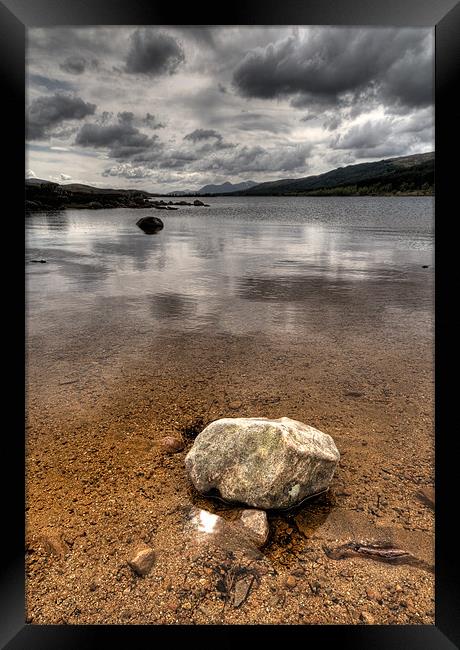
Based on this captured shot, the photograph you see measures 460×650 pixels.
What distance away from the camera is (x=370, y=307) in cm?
861

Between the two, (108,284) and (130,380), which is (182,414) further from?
(108,284)

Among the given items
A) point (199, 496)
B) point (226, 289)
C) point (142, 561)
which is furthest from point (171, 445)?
point (226, 289)

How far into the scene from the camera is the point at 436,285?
1905 millimetres

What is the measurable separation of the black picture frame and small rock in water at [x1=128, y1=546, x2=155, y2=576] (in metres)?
0.90

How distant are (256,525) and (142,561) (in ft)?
2.66

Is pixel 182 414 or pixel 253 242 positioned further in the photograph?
pixel 253 242

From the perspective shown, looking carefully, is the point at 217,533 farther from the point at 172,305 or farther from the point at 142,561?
the point at 172,305

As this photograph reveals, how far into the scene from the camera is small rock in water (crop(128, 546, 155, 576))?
8.66 ft

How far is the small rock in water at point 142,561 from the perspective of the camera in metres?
2.64

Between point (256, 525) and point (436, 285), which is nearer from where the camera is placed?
point (436, 285)

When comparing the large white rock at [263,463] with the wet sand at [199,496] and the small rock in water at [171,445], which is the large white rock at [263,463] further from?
the small rock in water at [171,445]

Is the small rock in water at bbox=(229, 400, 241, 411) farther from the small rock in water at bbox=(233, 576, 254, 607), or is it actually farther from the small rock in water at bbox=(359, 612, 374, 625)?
the small rock in water at bbox=(359, 612, 374, 625)
